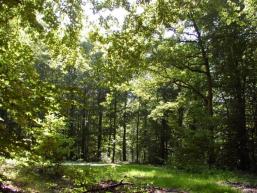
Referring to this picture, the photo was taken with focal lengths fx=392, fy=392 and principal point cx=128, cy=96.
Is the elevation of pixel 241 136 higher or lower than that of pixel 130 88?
lower

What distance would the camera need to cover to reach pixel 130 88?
16453 mm

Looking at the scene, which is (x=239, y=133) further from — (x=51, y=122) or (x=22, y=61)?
(x=22, y=61)

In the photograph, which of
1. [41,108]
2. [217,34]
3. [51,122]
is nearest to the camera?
[41,108]

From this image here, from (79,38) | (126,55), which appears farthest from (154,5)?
(79,38)

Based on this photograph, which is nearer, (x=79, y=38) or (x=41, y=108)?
(x=41, y=108)

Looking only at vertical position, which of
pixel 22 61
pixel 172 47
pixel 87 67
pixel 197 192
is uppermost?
pixel 172 47

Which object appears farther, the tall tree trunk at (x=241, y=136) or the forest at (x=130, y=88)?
the tall tree trunk at (x=241, y=136)

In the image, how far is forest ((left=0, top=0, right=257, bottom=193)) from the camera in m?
4.36

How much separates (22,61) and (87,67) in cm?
381

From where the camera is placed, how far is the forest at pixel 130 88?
14.3ft

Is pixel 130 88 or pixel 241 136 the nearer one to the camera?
pixel 130 88

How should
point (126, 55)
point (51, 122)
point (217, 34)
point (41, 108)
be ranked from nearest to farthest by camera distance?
point (41, 108) < point (126, 55) < point (51, 122) < point (217, 34)

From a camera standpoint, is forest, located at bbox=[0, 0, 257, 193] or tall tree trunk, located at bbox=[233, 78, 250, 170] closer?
forest, located at bbox=[0, 0, 257, 193]

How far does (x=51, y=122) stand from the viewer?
1285 centimetres
